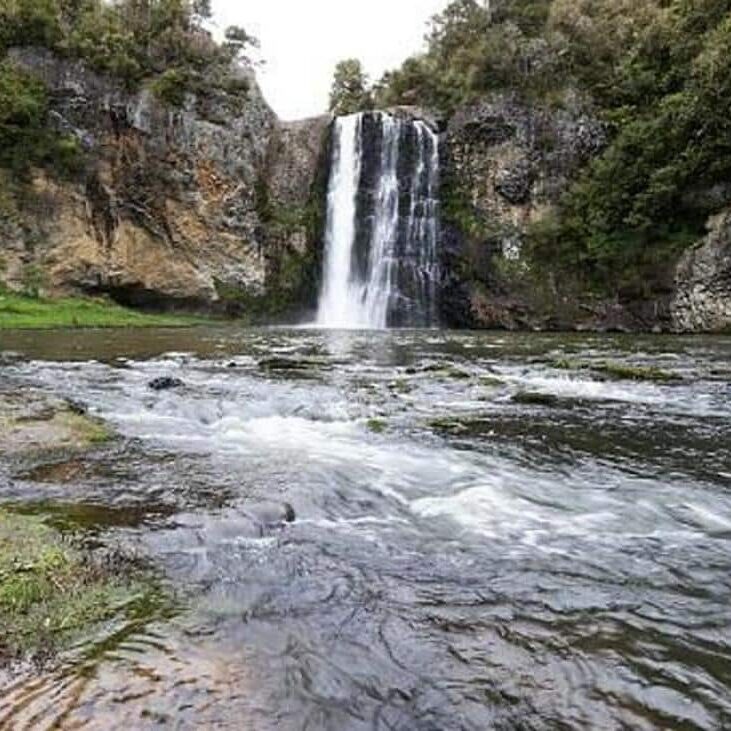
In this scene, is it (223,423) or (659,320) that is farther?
(659,320)

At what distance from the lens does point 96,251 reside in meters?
36.2

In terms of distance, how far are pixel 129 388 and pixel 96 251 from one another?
84.8ft

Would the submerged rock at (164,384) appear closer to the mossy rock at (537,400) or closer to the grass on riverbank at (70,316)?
the mossy rock at (537,400)

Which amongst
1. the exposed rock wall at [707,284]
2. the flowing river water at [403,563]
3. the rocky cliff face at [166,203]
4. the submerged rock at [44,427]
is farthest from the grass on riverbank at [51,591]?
the rocky cliff face at [166,203]

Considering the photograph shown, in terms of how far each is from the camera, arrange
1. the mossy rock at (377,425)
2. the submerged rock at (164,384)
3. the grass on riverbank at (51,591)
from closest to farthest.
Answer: the grass on riverbank at (51,591), the mossy rock at (377,425), the submerged rock at (164,384)

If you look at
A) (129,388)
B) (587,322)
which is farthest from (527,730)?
(587,322)

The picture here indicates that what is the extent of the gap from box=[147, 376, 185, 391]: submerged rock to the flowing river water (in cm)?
125

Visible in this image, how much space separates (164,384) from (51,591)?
8987mm

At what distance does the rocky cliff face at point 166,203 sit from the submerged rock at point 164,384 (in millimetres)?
24573

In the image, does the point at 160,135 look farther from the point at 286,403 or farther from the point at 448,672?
the point at 448,672

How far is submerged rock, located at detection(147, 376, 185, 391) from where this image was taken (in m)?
12.5

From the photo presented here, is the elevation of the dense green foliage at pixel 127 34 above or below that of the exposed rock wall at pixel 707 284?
above

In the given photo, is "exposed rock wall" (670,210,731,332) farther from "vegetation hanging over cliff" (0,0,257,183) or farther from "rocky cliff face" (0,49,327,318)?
"vegetation hanging over cliff" (0,0,257,183)

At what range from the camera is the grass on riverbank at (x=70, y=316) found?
97.1 feet
